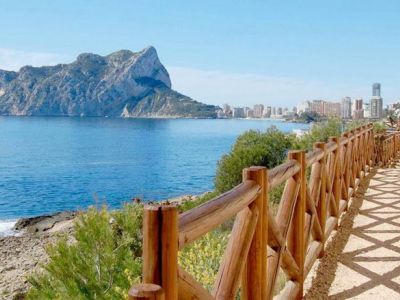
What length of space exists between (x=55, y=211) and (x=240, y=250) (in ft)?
103

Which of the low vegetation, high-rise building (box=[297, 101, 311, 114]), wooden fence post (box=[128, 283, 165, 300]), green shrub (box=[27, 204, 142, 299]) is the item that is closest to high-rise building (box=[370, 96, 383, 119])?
high-rise building (box=[297, 101, 311, 114])

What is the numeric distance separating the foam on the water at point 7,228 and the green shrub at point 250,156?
13231 millimetres

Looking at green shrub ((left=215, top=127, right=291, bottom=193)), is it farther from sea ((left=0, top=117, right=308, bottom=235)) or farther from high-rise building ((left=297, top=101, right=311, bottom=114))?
high-rise building ((left=297, top=101, right=311, bottom=114))

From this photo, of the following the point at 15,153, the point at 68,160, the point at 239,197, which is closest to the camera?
the point at 239,197

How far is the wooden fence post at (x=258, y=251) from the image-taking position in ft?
8.79

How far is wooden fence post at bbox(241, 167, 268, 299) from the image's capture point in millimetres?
2678

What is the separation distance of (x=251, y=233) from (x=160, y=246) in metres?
1.00

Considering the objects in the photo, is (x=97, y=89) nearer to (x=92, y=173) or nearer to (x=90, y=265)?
(x=92, y=173)

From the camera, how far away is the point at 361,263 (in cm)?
501

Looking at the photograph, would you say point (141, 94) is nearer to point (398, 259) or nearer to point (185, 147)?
point (185, 147)

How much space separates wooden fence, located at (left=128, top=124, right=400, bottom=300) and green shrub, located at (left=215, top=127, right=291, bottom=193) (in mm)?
12182

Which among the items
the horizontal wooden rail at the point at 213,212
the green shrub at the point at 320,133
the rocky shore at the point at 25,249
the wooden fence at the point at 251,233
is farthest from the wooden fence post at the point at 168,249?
the green shrub at the point at 320,133

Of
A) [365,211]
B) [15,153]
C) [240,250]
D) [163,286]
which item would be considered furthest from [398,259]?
[15,153]

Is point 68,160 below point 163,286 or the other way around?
below
